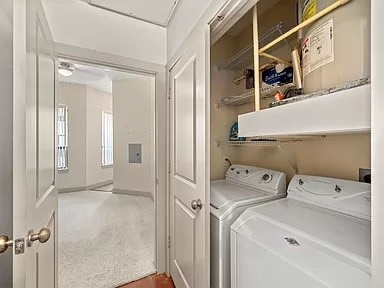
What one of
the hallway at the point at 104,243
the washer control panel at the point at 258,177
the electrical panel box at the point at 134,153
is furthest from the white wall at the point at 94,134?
the washer control panel at the point at 258,177

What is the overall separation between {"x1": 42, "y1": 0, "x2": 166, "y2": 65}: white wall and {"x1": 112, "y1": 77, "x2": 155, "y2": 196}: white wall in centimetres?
300

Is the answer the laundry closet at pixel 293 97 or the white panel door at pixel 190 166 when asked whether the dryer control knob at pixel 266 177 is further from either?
the white panel door at pixel 190 166

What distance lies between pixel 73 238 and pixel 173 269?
1.62m

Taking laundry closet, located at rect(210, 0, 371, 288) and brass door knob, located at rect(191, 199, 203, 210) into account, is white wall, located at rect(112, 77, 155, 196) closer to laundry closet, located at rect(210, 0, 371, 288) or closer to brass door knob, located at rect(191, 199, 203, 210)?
laundry closet, located at rect(210, 0, 371, 288)

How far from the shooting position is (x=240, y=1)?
3.51ft

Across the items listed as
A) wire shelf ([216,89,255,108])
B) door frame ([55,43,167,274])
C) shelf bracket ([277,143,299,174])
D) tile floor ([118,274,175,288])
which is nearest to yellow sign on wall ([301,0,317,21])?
wire shelf ([216,89,255,108])

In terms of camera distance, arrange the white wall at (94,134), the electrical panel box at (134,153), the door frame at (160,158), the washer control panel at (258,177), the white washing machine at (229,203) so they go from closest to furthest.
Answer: the white washing machine at (229,203)
the washer control panel at (258,177)
the door frame at (160,158)
the electrical panel box at (134,153)
the white wall at (94,134)

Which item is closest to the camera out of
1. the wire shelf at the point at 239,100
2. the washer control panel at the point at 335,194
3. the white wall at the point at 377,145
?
the white wall at the point at 377,145

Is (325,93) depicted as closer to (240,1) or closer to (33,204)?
(240,1)

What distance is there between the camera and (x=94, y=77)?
4.97 meters

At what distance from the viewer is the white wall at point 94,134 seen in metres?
5.83

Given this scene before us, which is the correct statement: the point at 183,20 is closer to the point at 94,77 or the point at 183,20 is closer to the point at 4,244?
the point at 4,244

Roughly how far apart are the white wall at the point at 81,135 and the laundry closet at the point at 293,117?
4624 millimetres

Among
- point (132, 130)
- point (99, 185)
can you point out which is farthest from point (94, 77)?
point (99, 185)
